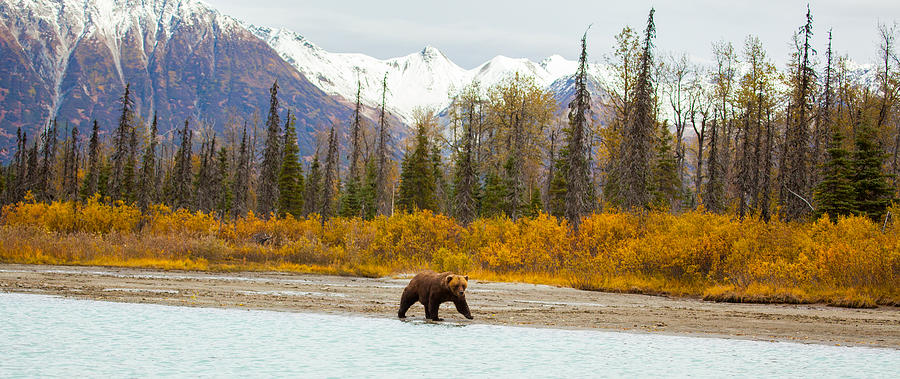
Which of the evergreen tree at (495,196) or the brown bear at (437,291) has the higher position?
the evergreen tree at (495,196)

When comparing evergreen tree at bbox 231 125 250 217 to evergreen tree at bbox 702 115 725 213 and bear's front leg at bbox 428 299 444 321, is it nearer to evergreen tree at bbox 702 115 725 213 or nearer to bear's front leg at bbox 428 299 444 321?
evergreen tree at bbox 702 115 725 213

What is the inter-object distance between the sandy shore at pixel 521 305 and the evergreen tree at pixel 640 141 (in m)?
12.2

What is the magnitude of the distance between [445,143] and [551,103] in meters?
10.8

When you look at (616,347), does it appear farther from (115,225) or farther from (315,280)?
(115,225)

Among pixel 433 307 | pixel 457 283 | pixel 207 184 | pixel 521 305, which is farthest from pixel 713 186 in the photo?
pixel 207 184

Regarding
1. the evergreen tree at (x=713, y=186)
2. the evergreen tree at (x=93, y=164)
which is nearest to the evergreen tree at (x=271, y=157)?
the evergreen tree at (x=93, y=164)

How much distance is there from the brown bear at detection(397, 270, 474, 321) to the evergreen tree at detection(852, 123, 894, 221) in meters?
24.6

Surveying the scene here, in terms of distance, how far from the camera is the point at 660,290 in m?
23.5

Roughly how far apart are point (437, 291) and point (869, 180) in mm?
25744

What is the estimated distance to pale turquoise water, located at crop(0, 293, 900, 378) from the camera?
30.6ft

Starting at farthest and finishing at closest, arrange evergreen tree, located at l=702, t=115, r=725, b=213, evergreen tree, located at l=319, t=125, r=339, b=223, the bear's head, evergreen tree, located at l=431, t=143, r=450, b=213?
evergreen tree, located at l=431, t=143, r=450, b=213
evergreen tree, located at l=319, t=125, r=339, b=223
evergreen tree, located at l=702, t=115, r=725, b=213
the bear's head

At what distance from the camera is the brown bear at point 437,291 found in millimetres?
12211

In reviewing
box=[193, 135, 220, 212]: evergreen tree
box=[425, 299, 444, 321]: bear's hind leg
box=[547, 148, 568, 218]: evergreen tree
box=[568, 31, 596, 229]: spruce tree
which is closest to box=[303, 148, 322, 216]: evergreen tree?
box=[193, 135, 220, 212]: evergreen tree

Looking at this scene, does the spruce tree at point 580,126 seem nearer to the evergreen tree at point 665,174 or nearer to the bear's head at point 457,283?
the evergreen tree at point 665,174
